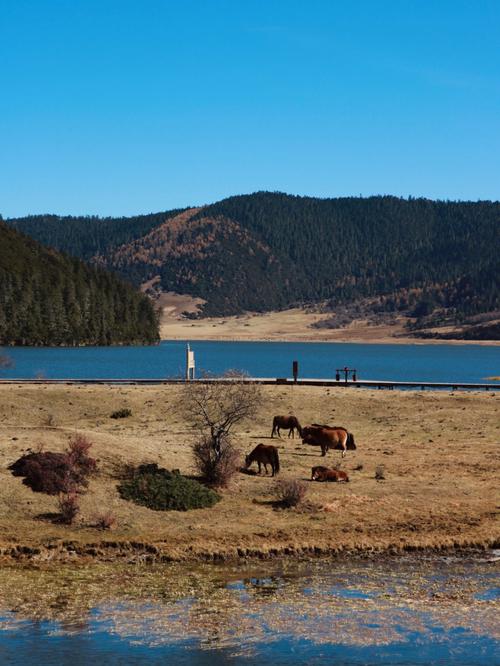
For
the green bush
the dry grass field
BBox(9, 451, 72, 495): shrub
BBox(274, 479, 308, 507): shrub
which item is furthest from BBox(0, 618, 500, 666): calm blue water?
BBox(274, 479, 308, 507): shrub

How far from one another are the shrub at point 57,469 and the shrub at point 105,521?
7.75 ft

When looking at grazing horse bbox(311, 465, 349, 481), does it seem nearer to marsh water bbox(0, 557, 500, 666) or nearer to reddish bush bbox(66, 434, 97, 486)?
reddish bush bbox(66, 434, 97, 486)

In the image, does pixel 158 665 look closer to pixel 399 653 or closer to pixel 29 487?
pixel 399 653

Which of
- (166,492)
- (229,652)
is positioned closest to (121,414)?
(166,492)

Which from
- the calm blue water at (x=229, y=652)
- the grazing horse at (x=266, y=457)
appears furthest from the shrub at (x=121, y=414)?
the calm blue water at (x=229, y=652)

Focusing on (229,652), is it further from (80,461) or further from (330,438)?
(330,438)

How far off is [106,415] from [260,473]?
2082cm

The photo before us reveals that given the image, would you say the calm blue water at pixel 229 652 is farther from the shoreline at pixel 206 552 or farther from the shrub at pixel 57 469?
the shrub at pixel 57 469

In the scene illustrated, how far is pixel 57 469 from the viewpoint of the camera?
1368 inches

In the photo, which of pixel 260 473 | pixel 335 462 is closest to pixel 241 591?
pixel 260 473

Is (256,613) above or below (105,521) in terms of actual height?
below

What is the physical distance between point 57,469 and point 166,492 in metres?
3.94

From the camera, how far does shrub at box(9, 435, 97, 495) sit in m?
34.1

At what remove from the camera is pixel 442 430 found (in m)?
55.0
